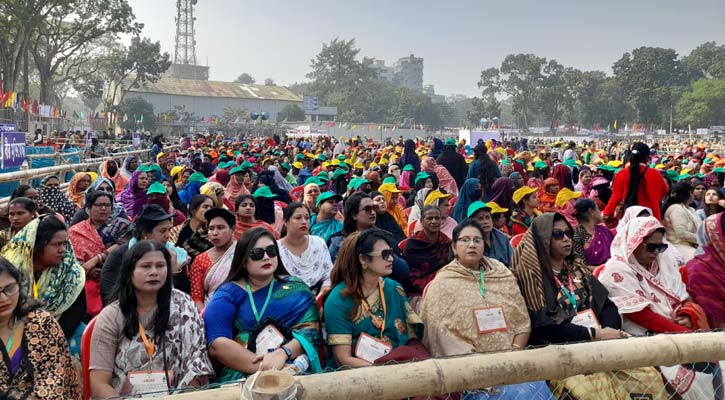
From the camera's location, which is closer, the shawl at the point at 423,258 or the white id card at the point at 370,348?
the white id card at the point at 370,348

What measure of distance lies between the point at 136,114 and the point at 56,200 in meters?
54.6

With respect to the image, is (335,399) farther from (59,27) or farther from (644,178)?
(59,27)

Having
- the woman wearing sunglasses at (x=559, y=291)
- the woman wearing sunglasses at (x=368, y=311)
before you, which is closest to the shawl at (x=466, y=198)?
the woman wearing sunglasses at (x=559, y=291)

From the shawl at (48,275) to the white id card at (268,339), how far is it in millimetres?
1277

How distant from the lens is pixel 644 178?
6590 mm

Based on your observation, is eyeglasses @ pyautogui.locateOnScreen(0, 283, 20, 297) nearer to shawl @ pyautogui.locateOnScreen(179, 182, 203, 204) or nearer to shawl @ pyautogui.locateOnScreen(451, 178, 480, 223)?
shawl @ pyautogui.locateOnScreen(451, 178, 480, 223)

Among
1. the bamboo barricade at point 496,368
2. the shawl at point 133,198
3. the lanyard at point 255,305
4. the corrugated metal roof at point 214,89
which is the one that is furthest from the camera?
the corrugated metal roof at point 214,89

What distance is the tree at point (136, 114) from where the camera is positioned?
56.4 metres

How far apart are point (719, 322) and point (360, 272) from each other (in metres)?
2.26

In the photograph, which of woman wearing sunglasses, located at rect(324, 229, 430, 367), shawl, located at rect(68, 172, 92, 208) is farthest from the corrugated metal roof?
Result: woman wearing sunglasses, located at rect(324, 229, 430, 367)

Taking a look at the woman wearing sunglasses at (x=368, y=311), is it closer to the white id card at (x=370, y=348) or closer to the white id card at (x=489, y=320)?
the white id card at (x=370, y=348)

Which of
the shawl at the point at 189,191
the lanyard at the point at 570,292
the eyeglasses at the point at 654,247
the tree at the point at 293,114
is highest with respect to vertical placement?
the tree at the point at 293,114

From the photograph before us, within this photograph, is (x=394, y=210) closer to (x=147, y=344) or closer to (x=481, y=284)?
(x=481, y=284)

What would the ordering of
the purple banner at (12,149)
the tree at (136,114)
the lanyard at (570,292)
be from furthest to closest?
the tree at (136,114), the purple banner at (12,149), the lanyard at (570,292)
